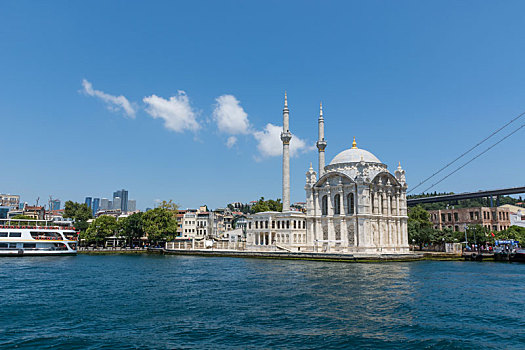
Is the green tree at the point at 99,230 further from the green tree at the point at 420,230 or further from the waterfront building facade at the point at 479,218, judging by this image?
the waterfront building facade at the point at 479,218

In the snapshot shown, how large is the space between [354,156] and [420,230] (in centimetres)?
1782

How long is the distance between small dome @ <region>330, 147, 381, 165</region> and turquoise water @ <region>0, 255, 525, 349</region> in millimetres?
30205

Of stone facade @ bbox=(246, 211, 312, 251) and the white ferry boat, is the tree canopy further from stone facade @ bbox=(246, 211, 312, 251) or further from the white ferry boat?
stone facade @ bbox=(246, 211, 312, 251)

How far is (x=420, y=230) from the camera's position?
69.1m

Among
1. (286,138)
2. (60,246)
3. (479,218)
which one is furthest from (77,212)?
(479,218)

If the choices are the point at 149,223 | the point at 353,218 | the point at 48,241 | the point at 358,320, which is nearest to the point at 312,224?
the point at 353,218

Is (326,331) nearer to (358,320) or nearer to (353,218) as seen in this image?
(358,320)

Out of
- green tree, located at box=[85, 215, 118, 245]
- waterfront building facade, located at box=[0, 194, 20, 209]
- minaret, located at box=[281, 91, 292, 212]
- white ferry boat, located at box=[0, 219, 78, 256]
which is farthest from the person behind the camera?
waterfront building facade, located at box=[0, 194, 20, 209]

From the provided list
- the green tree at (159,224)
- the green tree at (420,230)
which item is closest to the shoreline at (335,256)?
the green tree at (159,224)

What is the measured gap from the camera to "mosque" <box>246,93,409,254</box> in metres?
58.9

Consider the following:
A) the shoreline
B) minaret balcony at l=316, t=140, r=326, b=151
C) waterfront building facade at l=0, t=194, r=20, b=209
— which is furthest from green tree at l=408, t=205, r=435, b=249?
waterfront building facade at l=0, t=194, r=20, b=209

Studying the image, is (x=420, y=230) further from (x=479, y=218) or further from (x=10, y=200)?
(x=10, y=200)

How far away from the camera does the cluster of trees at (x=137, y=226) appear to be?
78.8 metres

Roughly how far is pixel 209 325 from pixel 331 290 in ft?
38.5
